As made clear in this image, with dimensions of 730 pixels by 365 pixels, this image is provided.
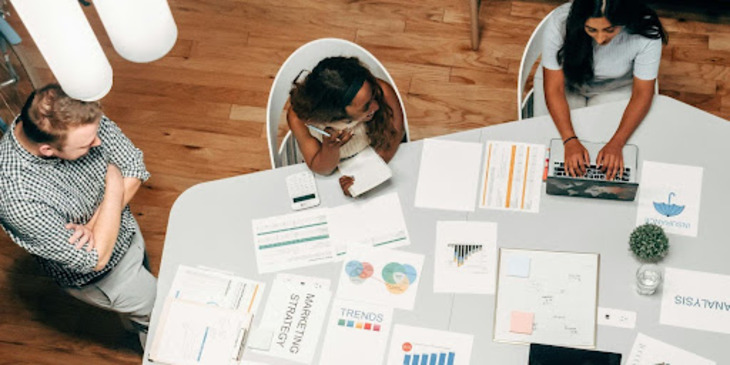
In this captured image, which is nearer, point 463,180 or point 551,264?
point 551,264

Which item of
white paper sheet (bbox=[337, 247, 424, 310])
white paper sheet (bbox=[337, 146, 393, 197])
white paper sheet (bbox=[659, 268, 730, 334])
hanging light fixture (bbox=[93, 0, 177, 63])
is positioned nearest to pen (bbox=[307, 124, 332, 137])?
white paper sheet (bbox=[337, 146, 393, 197])

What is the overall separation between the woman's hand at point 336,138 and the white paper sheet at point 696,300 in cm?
107

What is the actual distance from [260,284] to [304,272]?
0.14 meters

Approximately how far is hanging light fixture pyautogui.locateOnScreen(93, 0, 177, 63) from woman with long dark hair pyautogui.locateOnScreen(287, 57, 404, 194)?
127 centimetres

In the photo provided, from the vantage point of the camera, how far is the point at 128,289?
8.97 feet

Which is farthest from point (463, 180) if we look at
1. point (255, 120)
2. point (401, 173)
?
point (255, 120)

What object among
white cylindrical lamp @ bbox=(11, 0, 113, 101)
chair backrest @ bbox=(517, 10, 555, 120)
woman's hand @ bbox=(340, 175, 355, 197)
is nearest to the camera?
white cylindrical lamp @ bbox=(11, 0, 113, 101)

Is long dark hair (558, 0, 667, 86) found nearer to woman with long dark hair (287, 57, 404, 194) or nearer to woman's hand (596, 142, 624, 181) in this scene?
woman's hand (596, 142, 624, 181)

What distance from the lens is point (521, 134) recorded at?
2.65 m

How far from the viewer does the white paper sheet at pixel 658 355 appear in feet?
7.41

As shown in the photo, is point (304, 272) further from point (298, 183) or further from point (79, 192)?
point (79, 192)

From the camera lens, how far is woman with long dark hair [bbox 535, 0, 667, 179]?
2523 mm

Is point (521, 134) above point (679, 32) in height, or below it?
above

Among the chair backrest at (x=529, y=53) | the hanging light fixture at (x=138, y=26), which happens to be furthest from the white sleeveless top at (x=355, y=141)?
the hanging light fixture at (x=138, y=26)
